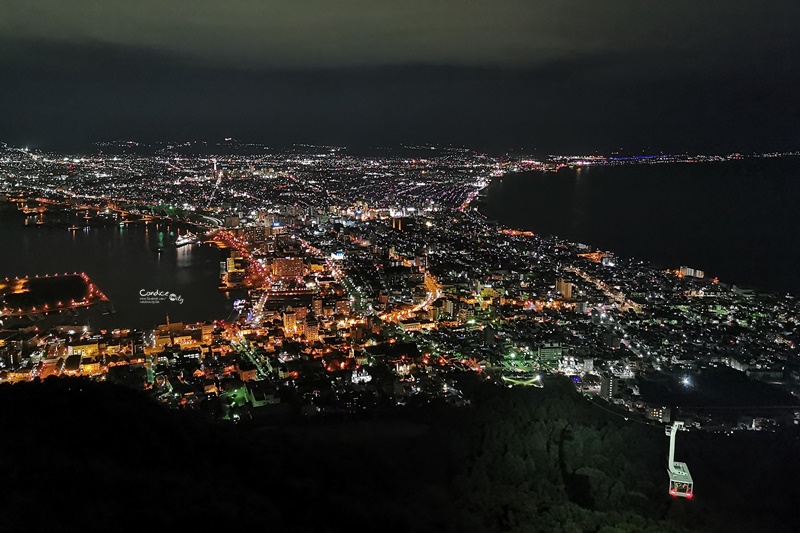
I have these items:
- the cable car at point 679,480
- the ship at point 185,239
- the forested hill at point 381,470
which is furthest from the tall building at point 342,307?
the ship at point 185,239

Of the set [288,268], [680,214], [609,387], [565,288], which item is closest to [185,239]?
[288,268]

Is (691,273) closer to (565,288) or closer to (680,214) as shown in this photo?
(565,288)

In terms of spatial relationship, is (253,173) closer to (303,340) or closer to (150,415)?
(303,340)

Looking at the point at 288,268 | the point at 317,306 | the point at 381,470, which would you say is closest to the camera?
the point at 381,470

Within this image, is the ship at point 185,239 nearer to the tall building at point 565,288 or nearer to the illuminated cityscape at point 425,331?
the illuminated cityscape at point 425,331

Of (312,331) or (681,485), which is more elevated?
(312,331)

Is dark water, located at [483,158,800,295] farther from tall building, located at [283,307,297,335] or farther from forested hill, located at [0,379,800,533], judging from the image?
tall building, located at [283,307,297,335]

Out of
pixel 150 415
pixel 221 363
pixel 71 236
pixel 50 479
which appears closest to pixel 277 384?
pixel 221 363

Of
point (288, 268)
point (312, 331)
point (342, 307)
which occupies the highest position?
point (288, 268)
